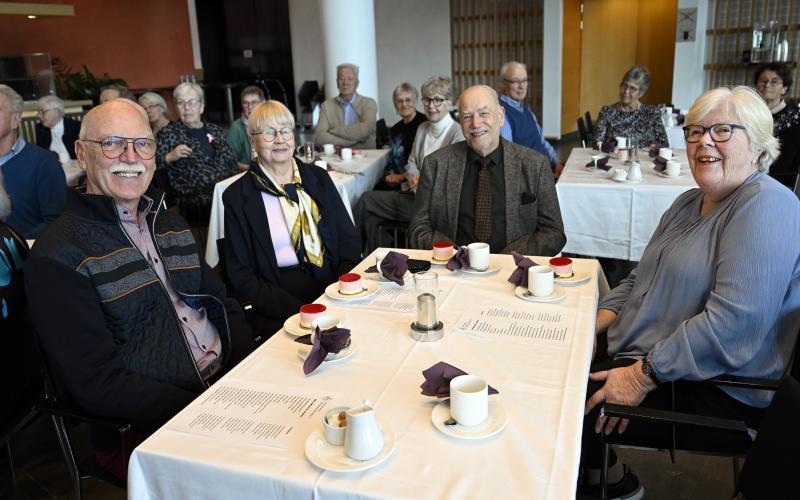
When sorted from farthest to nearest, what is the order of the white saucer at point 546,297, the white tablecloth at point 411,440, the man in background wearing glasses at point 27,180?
1. the man in background wearing glasses at point 27,180
2. the white saucer at point 546,297
3. the white tablecloth at point 411,440

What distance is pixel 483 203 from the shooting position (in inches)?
122

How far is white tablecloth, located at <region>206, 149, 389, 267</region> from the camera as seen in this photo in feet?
13.0

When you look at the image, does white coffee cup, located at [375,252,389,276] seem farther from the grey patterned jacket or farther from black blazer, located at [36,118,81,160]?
black blazer, located at [36,118,81,160]

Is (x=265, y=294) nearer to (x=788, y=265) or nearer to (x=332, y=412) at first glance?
(x=332, y=412)

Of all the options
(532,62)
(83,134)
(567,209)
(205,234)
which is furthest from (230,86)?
(83,134)

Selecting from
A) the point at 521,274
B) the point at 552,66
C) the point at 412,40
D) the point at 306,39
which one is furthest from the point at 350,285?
the point at 306,39

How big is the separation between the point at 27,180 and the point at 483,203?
92.3 inches

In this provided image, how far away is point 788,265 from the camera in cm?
170

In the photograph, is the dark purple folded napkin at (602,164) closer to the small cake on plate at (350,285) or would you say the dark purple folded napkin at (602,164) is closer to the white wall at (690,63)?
the small cake on plate at (350,285)

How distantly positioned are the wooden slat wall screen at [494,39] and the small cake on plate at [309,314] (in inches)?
380

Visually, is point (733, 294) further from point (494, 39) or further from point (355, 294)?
point (494, 39)

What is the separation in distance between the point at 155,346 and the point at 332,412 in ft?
2.70

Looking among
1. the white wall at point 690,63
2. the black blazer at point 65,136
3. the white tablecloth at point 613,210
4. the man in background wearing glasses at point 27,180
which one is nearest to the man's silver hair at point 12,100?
the man in background wearing glasses at point 27,180

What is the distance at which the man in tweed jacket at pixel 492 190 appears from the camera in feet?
9.86
